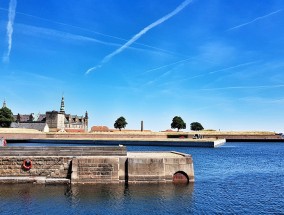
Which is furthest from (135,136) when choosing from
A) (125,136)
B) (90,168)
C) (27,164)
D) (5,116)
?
(90,168)

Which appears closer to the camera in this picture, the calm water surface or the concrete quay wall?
the calm water surface

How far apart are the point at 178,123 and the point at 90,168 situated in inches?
5947

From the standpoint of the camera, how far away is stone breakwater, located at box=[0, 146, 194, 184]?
95.5 ft

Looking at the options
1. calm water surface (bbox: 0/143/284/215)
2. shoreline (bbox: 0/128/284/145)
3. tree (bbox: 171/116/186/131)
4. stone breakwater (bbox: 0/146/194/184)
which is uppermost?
tree (bbox: 171/116/186/131)

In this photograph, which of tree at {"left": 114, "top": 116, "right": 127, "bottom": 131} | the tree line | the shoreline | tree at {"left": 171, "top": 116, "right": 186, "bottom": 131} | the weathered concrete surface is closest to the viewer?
the weathered concrete surface

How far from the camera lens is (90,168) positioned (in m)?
29.2

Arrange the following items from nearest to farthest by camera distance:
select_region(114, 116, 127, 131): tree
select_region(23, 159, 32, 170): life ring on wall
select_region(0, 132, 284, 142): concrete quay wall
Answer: select_region(23, 159, 32, 170): life ring on wall
select_region(0, 132, 284, 142): concrete quay wall
select_region(114, 116, 127, 131): tree

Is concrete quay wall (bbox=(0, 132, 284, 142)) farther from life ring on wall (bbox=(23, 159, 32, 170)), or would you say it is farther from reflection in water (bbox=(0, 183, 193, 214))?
reflection in water (bbox=(0, 183, 193, 214))

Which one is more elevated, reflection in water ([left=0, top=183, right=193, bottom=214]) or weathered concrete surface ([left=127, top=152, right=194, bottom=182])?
weathered concrete surface ([left=127, top=152, right=194, bottom=182])

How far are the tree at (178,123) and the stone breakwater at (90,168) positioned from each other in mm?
148541

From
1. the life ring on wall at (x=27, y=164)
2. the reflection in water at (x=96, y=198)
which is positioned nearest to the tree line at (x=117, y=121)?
the life ring on wall at (x=27, y=164)

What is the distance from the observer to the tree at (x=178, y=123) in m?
178

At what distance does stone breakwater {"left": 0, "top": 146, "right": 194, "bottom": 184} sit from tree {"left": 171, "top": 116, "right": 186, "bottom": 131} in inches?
5848

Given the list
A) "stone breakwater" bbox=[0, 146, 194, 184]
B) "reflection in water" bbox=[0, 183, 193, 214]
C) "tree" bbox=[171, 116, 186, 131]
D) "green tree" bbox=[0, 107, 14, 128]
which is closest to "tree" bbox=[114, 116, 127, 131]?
"tree" bbox=[171, 116, 186, 131]
